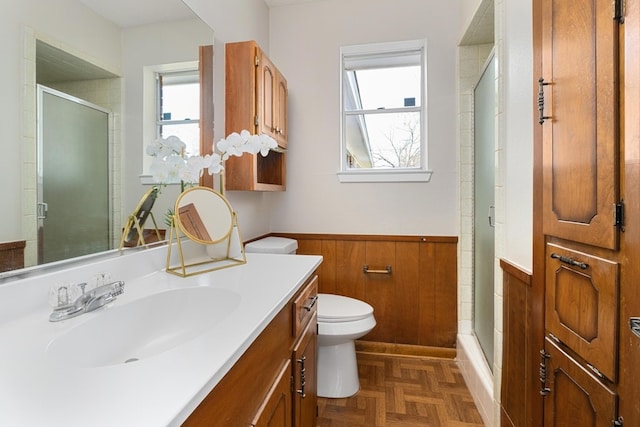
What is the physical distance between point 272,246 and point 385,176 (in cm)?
94

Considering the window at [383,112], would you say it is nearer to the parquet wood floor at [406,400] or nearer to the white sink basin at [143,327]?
the parquet wood floor at [406,400]

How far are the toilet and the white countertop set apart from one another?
997 millimetres

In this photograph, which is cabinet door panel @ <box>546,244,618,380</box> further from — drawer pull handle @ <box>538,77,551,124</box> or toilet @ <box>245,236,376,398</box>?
toilet @ <box>245,236,376,398</box>

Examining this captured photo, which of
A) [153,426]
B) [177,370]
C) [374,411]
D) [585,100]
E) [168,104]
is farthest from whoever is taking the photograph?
[374,411]

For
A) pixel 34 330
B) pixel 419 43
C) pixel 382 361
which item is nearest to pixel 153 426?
pixel 34 330

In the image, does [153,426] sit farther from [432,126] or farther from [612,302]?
[432,126]

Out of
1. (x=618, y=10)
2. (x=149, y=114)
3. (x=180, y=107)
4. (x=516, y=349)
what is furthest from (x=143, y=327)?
(x=618, y=10)

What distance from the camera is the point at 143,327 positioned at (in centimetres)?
93

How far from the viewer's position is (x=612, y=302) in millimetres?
759

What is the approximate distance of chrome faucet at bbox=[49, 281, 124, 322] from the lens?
776 mm

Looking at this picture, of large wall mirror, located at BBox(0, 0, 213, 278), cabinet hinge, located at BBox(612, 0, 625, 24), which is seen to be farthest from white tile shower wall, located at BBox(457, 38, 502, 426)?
large wall mirror, located at BBox(0, 0, 213, 278)

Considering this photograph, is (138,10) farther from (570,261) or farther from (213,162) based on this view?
(570,261)

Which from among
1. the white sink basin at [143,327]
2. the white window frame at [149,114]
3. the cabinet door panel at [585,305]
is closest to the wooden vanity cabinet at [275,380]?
the white sink basin at [143,327]

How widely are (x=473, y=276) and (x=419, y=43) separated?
1.66 m
